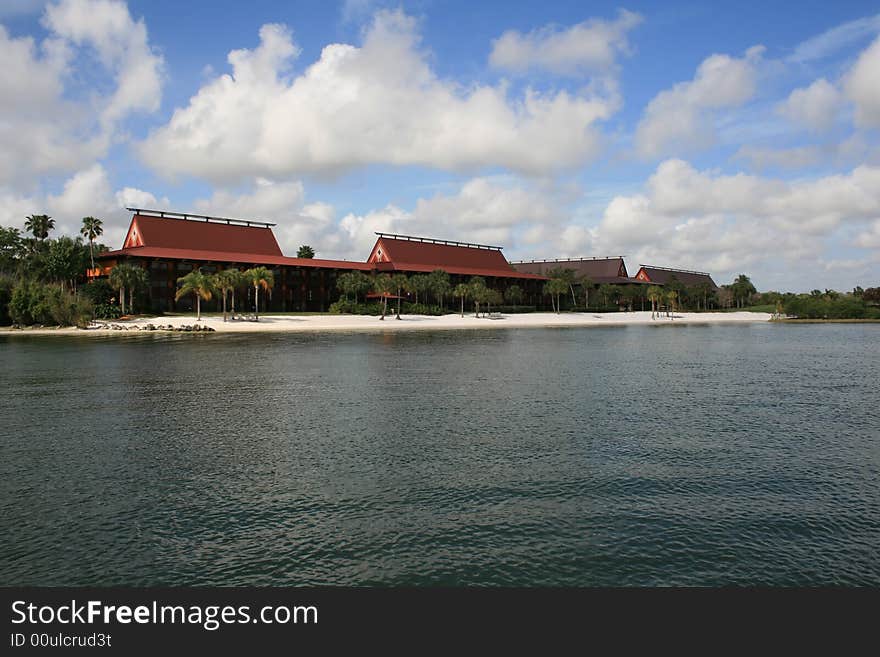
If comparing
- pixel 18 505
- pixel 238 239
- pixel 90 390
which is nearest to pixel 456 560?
pixel 18 505

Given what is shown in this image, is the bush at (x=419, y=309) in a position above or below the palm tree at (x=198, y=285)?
below

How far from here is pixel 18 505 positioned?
12.8 m

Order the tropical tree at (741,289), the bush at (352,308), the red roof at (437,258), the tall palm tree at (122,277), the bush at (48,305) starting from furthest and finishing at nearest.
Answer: the tropical tree at (741,289)
the red roof at (437,258)
the bush at (352,308)
the tall palm tree at (122,277)
the bush at (48,305)

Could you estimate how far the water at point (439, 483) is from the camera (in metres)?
10.0

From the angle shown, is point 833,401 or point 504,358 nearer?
point 833,401

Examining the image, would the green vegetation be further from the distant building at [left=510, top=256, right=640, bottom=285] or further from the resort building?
the distant building at [left=510, top=256, right=640, bottom=285]

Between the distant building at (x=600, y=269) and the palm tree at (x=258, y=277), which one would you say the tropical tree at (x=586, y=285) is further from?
the palm tree at (x=258, y=277)

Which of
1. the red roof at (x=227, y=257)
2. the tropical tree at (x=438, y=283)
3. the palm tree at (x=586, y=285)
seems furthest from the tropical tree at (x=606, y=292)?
the red roof at (x=227, y=257)

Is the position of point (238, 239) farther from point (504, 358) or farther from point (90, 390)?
point (90, 390)

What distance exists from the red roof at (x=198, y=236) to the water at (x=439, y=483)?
76.5 meters

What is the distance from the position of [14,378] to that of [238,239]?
272 feet

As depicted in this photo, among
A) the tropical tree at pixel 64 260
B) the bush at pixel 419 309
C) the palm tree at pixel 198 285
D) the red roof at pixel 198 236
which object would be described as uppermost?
the red roof at pixel 198 236

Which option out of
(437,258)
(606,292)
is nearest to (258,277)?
(437,258)

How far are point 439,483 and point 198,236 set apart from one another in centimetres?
10232
